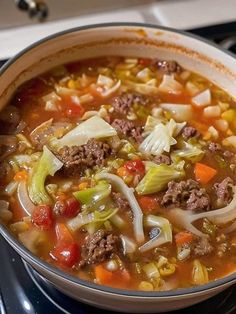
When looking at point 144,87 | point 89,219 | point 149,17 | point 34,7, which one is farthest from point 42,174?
point 149,17

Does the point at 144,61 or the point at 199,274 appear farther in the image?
the point at 144,61

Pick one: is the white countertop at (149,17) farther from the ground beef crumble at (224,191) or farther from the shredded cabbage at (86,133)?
the ground beef crumble at (224,191)

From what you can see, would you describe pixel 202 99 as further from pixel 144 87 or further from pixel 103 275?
pixel 103 275

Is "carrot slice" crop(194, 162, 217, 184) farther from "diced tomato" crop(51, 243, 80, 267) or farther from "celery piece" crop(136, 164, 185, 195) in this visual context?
"diced tomato" crop(51, 243, 80, 267)

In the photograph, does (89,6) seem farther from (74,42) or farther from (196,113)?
(196,113)

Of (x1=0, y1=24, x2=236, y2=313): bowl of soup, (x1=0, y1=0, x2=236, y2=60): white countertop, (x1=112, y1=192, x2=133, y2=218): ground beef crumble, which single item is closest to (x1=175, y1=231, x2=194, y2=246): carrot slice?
(x1=0, y1=24, x2=236, y2=313): bowl of soup

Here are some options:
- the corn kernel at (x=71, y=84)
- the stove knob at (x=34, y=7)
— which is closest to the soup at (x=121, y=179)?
the corn kernel at (x=71, y=84)
